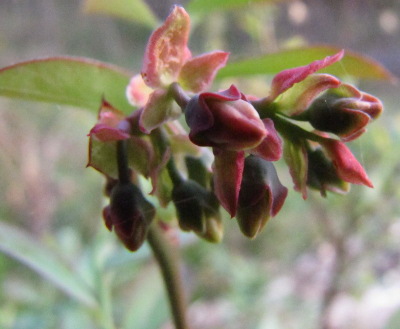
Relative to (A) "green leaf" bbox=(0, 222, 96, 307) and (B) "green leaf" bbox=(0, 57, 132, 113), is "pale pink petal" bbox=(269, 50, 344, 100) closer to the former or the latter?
(B) "green leaf" bbox=(0, 57, 132, 113)

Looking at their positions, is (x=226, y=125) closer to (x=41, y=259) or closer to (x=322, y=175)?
(x=322, y=175)

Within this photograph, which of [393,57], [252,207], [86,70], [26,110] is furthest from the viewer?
[26,110]

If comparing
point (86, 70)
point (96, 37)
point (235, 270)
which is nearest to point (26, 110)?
point (96, 37)

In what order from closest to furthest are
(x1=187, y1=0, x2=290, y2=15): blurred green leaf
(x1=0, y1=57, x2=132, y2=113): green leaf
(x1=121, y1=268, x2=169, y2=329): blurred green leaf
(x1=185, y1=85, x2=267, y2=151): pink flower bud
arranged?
1. (x1=185, y1=85, x2=267, y2=151): pink flower bud
2. (x1=0, y1=57, x2=132, y2=113): green leaf
3. (x1=187, y1=0, x2=290, y2=15): blurred green leaf
4. (x1=121, y1=268, x2=169, y2=329): blurred green leaf

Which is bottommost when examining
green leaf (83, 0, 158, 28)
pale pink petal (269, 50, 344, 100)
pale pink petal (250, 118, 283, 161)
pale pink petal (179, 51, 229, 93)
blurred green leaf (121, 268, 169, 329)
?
blurred green leaf (121, 268, 169, 329)

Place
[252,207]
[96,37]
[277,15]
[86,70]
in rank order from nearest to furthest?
[252,207], [86,70], [277,15], [96,37]

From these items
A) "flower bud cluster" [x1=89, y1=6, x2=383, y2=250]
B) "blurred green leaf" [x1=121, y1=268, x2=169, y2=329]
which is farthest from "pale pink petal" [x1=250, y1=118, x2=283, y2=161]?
"blurred green leaf" [x1=121, y1=268, x2=169, y2=329]

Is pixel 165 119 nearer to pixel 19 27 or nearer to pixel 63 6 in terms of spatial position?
pixel 63 6
